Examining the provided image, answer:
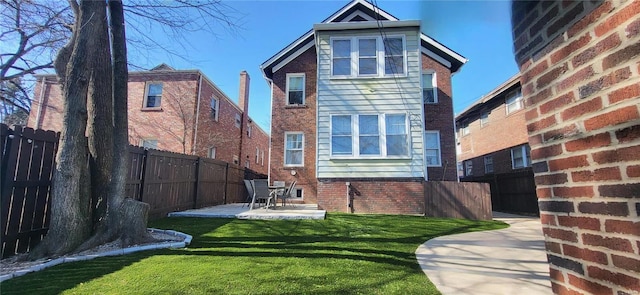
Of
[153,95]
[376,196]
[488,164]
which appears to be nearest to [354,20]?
[376,196]

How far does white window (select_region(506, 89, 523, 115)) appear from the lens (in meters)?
14.2

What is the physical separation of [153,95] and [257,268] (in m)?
14.7

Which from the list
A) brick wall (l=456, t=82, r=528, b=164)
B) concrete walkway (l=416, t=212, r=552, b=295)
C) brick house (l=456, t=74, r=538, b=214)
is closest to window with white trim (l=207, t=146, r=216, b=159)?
concrete walkway (l=416, t=212, r=552, b=295)

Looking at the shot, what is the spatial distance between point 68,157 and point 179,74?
474 inches

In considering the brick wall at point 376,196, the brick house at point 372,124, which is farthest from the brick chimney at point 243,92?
the brick wall at point 376,196

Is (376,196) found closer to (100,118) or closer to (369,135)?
(369,135)

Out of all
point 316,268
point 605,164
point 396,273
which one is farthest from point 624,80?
point 316,268

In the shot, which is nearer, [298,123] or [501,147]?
[298,123]

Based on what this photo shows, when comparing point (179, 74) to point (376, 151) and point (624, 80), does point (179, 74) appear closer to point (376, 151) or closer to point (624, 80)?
point (376, 151)

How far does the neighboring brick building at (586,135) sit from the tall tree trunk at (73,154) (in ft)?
18.9

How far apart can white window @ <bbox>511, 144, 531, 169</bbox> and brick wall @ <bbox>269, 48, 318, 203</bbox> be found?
9.72 m

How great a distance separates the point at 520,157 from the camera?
1441 cm

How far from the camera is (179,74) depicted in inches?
611

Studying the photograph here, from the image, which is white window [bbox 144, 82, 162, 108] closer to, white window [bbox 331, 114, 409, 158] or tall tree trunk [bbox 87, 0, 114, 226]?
white window [bbox 331, 114, 409, 158]
